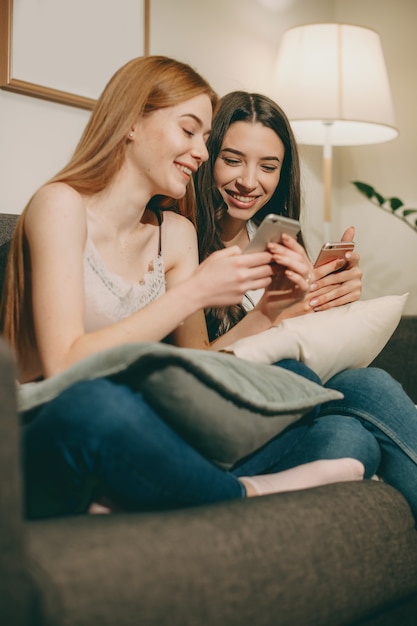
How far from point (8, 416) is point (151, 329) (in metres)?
0.58

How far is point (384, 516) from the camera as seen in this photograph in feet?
3.04

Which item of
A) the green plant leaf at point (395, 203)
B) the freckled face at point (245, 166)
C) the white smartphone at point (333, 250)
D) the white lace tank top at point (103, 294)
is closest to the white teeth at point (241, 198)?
the freckled face at point (245, 166)

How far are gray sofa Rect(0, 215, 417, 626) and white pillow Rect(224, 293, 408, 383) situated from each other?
0.32 m

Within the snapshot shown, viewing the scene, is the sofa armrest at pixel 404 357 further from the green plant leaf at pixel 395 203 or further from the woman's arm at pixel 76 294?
the green plant leaf at pixel 395 203

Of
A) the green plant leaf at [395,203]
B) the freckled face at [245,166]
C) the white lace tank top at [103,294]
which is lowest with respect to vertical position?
the green plant leaf at [395,203]

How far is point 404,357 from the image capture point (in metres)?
1.81

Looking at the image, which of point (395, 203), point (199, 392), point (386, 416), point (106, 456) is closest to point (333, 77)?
point (395, 203)

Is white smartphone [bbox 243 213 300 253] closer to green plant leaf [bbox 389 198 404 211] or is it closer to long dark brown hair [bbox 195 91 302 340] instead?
long dark brown hair [bbox 195 91 302 340]

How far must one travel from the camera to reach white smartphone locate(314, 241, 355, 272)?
Answer: 4.87 feet

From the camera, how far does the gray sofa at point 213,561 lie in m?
0.60

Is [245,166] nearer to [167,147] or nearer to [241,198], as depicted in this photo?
[241,198]

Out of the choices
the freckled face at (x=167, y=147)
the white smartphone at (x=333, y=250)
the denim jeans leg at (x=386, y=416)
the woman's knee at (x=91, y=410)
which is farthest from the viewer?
the white smartphone at (x=333, y=250)

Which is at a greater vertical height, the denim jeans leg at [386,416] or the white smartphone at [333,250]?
the white smartphone at [333,250]

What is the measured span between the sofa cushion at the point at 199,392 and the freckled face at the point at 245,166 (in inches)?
35.1
